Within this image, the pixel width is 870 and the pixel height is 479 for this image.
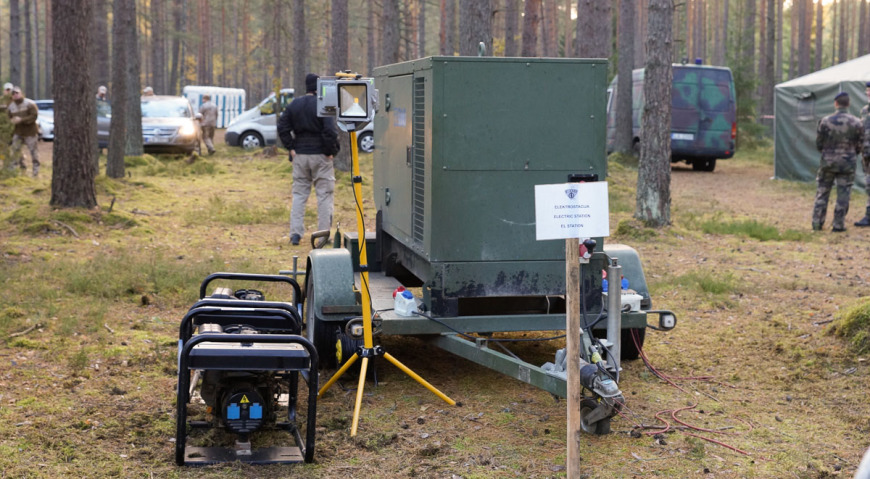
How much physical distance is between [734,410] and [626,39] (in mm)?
20180

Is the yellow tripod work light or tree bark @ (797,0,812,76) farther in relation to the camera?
tree bark @ (797,0,812,76)

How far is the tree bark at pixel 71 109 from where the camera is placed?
12398 millimetres

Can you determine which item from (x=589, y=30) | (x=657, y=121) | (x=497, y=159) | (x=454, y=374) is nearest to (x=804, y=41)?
(x=589, y=30)

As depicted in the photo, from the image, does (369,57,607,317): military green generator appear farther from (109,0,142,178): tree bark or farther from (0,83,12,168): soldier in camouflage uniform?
(109,0,142,178): tree bark

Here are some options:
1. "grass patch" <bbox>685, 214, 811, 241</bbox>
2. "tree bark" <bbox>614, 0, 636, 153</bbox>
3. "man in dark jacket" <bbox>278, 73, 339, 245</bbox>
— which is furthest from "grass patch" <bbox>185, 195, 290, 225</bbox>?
"tree bark" <bbox>614, 0, 636, 153</bbox>

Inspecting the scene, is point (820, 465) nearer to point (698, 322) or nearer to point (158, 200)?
point (698, 322)

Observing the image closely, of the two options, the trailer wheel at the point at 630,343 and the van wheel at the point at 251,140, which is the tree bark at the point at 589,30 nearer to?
the trailer wheel at the point at 630,343

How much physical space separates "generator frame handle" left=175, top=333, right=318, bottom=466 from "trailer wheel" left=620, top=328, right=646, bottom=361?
9.12ft

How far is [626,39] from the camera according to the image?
2447cm

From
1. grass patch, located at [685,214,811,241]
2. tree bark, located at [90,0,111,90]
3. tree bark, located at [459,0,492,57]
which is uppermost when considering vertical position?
tree bark, located at [90,0,111,90]

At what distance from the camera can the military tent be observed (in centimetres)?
1780

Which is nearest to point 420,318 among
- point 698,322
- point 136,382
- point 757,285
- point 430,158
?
point 430,158

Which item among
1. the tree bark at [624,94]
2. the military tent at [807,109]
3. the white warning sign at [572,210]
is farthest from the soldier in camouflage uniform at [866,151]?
the white warning sign at [572,210]

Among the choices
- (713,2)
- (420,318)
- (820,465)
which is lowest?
(820,465)
